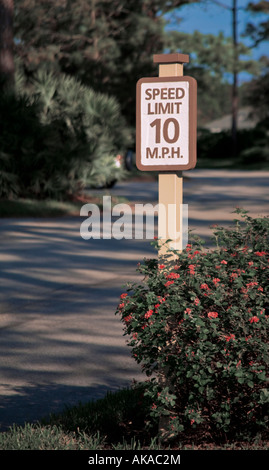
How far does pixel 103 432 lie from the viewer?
196 inches

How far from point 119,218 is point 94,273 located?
22.7 feet

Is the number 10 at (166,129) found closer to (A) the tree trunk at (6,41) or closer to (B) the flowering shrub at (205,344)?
(B) the flowering shrub at (205,344)

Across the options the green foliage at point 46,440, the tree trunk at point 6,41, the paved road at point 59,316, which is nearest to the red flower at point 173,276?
the green foliage at point 46,440

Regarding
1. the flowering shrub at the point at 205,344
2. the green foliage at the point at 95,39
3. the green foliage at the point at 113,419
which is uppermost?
the green foliage at the point at 95,39

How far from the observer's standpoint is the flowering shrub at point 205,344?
441 centimetres

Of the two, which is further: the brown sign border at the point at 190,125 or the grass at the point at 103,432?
the brown sign border at the point at 190,125

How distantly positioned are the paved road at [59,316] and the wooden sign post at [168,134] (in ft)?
5.88

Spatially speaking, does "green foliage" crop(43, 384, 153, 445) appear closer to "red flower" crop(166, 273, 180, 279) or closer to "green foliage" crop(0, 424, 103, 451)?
"green foliage" crop(0, 424, 103, 451)

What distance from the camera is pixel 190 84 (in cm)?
483

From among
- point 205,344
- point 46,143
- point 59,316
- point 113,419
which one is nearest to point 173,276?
point 205,344

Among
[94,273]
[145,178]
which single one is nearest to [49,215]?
[94,273]

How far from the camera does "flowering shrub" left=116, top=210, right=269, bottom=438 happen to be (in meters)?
4.41

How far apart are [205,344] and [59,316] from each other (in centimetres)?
452
